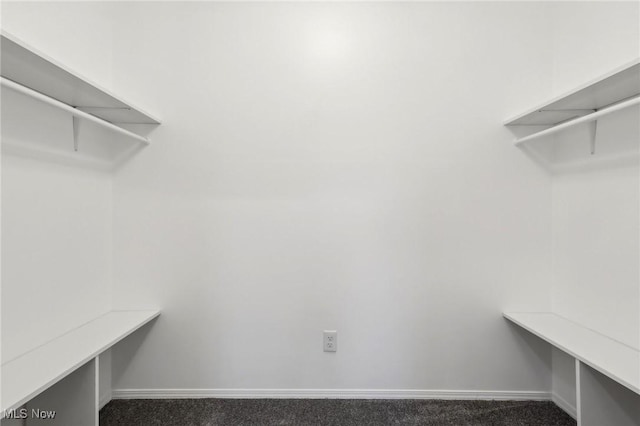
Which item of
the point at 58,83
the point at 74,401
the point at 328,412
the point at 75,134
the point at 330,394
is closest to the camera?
the point at 58,83

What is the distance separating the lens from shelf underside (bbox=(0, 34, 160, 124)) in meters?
0.88

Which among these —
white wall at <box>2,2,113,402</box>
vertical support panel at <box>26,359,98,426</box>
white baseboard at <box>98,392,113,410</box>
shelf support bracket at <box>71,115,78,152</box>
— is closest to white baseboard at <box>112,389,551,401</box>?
white baseboard at <box>98,392,113,410</box>

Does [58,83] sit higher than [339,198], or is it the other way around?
[58,83]

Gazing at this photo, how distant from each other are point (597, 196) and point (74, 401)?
2688 millimetres

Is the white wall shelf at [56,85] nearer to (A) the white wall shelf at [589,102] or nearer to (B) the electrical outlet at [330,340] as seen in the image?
(B) the electrical outlet at [330,340]

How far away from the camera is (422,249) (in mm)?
1600

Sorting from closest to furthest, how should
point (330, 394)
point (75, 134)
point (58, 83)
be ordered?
1. point (58, 83)
2. point (75, 134)
3. point (330, 394)

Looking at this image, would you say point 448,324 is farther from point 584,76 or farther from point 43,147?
point 43,147

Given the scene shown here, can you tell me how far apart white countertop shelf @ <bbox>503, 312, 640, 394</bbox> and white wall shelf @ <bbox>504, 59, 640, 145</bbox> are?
3.23 ft

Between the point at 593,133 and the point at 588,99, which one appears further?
the point at 593,133

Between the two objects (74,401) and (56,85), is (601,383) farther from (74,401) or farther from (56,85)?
(56,85)

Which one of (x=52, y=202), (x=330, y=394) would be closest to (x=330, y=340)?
(x=330, y=394)

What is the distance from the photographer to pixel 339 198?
1.60 meters

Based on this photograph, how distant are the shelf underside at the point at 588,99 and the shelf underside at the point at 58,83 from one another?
2013 mm
